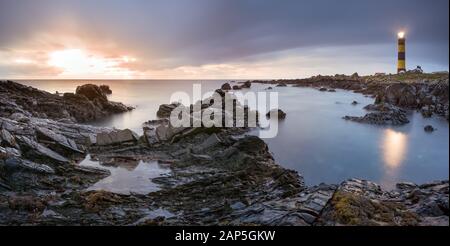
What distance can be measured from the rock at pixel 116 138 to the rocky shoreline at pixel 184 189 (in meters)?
0.04

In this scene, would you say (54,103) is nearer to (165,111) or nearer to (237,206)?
(165,111)

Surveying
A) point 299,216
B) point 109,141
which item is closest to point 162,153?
point 109,141

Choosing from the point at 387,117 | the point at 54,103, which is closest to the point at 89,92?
the point at 54,103

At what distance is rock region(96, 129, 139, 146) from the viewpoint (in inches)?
645

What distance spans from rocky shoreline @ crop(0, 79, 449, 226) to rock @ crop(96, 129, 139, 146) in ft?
0.14

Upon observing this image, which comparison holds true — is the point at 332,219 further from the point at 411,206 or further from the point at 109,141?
the point at 109,141

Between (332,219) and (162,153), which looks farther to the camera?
(162,153)

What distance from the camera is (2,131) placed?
12797 mm

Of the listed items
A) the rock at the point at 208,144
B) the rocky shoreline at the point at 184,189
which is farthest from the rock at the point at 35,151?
A: the rock at the point at 208,144

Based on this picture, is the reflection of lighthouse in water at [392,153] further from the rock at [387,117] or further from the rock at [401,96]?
the rock at [401,96]

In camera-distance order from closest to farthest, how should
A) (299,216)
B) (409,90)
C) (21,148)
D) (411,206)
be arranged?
(299,216) < (411,206) < (21,148) < (409,90)

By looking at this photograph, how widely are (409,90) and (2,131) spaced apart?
27046 mm

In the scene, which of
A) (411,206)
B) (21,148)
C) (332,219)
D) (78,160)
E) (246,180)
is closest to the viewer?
(332,219)

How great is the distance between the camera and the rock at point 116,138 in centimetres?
1639
